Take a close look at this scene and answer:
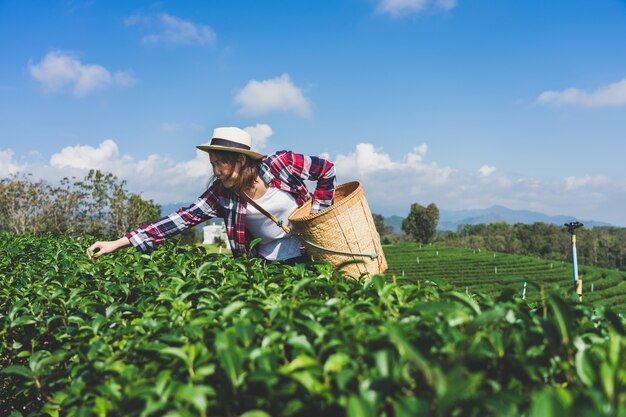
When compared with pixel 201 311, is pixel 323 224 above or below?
above

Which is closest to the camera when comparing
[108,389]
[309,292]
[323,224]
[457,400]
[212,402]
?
[457,400]

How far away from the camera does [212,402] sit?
43.5 inches

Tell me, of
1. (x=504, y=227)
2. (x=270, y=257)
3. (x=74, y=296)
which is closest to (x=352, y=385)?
(x=74, y=296)

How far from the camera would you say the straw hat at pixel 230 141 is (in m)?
3.22

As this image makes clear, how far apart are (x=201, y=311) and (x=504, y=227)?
4620 inches

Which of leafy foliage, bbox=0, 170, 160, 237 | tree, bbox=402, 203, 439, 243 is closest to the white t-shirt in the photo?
leafy foliage, bbox=0, 170, 160, 237

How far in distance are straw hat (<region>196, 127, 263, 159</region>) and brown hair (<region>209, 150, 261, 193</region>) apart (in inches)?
1.9

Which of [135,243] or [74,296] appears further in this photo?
[135,243]

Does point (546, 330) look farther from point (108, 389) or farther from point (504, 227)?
point (504, 227)

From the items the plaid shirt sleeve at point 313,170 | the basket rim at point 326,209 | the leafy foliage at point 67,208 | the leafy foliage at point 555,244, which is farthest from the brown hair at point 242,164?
the leafy foliage at point 555,244

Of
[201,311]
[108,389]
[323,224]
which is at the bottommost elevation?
[108,389]

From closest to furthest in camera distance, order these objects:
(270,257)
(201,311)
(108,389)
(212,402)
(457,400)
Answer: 1. (457,400)
2. (212,402)
3. (108,389)
4. (201,311)
5. (270,257)

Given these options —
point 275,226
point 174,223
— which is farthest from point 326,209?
point 174,223

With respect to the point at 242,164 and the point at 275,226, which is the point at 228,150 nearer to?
the point at 242,164
